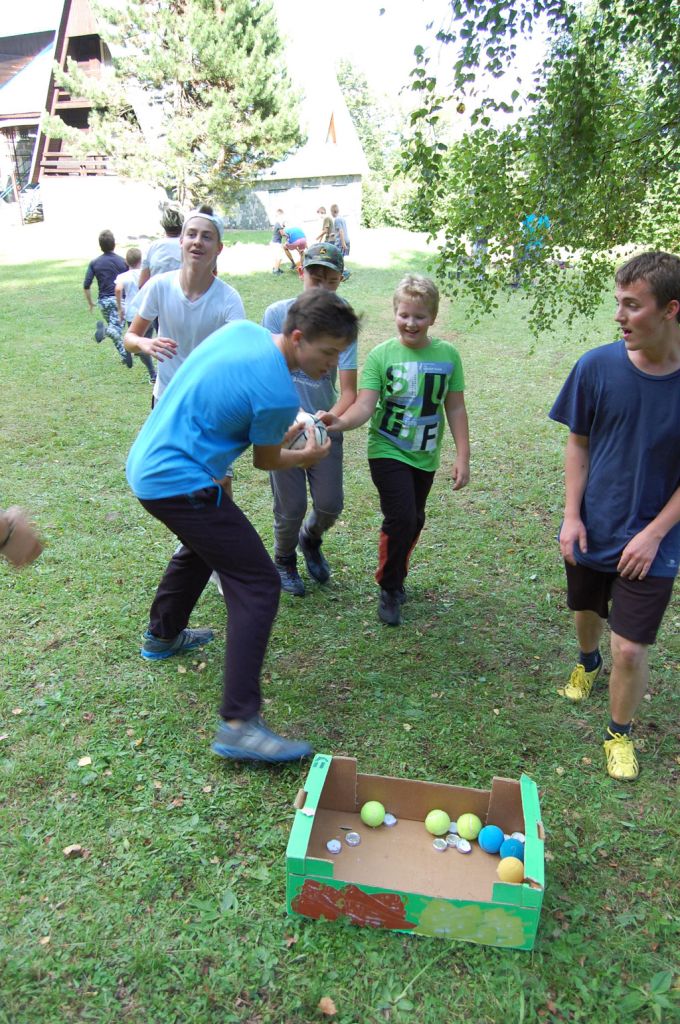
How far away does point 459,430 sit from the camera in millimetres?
3949

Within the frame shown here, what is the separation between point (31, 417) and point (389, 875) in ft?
21.6

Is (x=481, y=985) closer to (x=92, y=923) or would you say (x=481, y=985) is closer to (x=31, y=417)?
(x=92, y=923)

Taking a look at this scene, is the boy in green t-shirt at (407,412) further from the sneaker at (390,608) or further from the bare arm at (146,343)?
the bare arm at (146,343)

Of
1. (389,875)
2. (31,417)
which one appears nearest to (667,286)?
(389,875)

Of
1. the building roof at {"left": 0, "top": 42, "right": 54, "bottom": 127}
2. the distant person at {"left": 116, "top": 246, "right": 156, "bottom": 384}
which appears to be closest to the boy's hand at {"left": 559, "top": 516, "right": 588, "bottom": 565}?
the distant person at {"left": 116, "top": 246, "right": 156, "bottom": 384}

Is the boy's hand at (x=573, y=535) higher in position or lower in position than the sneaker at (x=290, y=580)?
higher

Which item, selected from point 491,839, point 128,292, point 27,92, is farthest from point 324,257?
point 27,92

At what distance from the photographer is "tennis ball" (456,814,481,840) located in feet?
8.71

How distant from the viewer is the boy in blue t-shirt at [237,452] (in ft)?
8.67

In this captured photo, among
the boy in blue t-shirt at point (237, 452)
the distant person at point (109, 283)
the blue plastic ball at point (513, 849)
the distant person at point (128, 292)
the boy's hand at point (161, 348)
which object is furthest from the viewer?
the distant person at point (109, 283)

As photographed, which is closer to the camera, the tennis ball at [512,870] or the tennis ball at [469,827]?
the tennis ball at [512,870]

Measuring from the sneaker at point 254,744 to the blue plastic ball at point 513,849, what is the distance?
33.9 inches

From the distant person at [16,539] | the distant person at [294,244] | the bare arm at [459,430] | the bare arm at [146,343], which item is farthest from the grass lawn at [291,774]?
the distant person at [294,244]

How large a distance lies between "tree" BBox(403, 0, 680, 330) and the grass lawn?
2075mm
